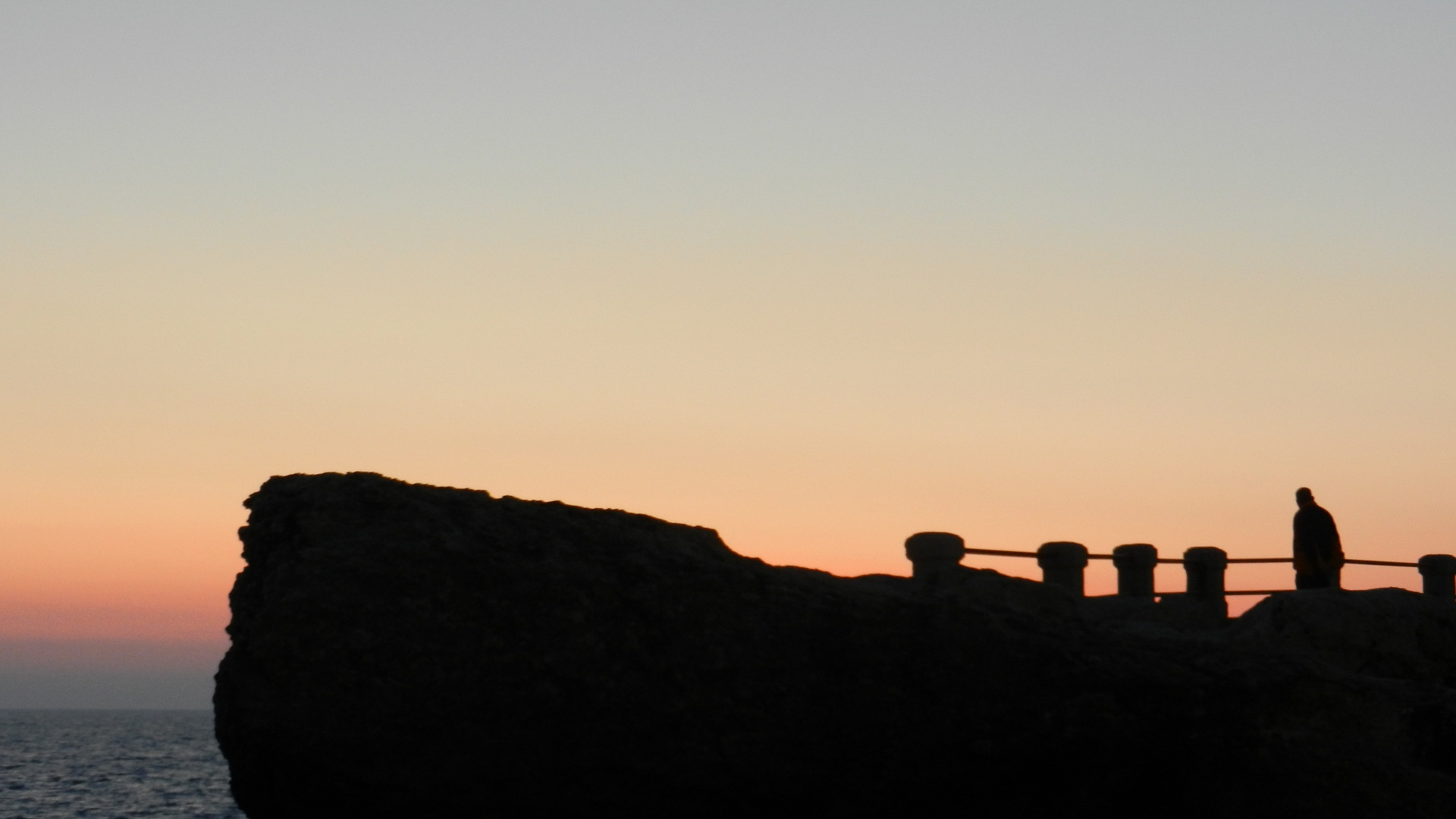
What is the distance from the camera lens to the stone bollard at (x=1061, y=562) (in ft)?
48.7

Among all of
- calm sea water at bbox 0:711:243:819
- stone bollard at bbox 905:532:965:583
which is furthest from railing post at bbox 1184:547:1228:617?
calm sea water at bbox 0:711:243:819

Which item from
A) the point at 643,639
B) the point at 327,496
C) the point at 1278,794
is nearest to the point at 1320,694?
the point at 1278,794

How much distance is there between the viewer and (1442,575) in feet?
59.5

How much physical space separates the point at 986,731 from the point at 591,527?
7.96ft

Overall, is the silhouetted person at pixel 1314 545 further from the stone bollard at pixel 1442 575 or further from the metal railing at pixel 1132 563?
the stone bollard at pixel 1442 575

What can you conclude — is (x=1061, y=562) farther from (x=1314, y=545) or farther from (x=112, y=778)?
(x=112, y=778)

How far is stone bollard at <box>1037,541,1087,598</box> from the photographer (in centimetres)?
1484

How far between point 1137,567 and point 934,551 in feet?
13.3

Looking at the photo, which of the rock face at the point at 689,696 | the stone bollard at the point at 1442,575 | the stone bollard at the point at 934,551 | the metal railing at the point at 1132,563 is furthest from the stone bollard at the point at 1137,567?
the rock face at the point at 689,696

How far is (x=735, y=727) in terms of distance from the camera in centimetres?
730

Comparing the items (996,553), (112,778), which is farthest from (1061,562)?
(112,778)

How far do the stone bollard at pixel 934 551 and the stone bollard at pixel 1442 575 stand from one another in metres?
8.53

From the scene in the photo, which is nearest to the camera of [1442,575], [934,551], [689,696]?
[689,696]

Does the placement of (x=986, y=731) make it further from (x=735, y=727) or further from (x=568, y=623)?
(x=568, y=623)
